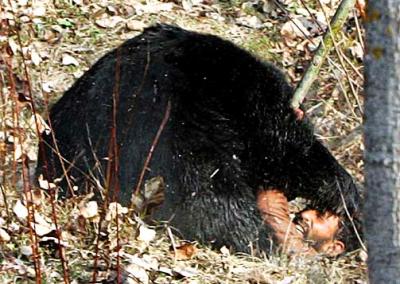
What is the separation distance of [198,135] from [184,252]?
677mm

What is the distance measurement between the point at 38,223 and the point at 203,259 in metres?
0.91

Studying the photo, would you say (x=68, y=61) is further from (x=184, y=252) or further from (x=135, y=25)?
(x=184, y=252)

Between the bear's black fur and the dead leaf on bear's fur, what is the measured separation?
218 millimetres

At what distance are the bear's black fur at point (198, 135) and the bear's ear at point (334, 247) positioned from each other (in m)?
0.23

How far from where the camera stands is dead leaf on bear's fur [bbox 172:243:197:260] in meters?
5.29

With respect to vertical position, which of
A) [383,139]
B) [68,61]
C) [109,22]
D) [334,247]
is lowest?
[334,247]

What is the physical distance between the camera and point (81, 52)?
827cm

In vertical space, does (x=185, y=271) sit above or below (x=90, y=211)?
below

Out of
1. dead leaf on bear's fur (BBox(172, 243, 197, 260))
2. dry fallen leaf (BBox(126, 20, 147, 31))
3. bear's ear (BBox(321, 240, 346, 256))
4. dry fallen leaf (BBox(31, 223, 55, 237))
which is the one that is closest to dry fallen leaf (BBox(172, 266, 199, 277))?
dead leaf on bear's fur (BBox(172, 243, 197, 260))

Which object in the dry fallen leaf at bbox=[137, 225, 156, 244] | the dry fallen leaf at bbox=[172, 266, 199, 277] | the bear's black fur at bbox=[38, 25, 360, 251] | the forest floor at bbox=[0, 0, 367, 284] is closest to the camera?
the forest floor at bbox=[0, 0, 367, 284]

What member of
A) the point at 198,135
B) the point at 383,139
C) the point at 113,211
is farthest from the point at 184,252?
the point at 383,139

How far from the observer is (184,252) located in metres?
5.32

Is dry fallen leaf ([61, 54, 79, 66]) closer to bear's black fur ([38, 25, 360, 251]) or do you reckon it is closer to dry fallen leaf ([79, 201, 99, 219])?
bear's black fur ([38, 25, 360, 251])

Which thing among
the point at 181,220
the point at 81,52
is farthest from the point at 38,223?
the point at 81,52
